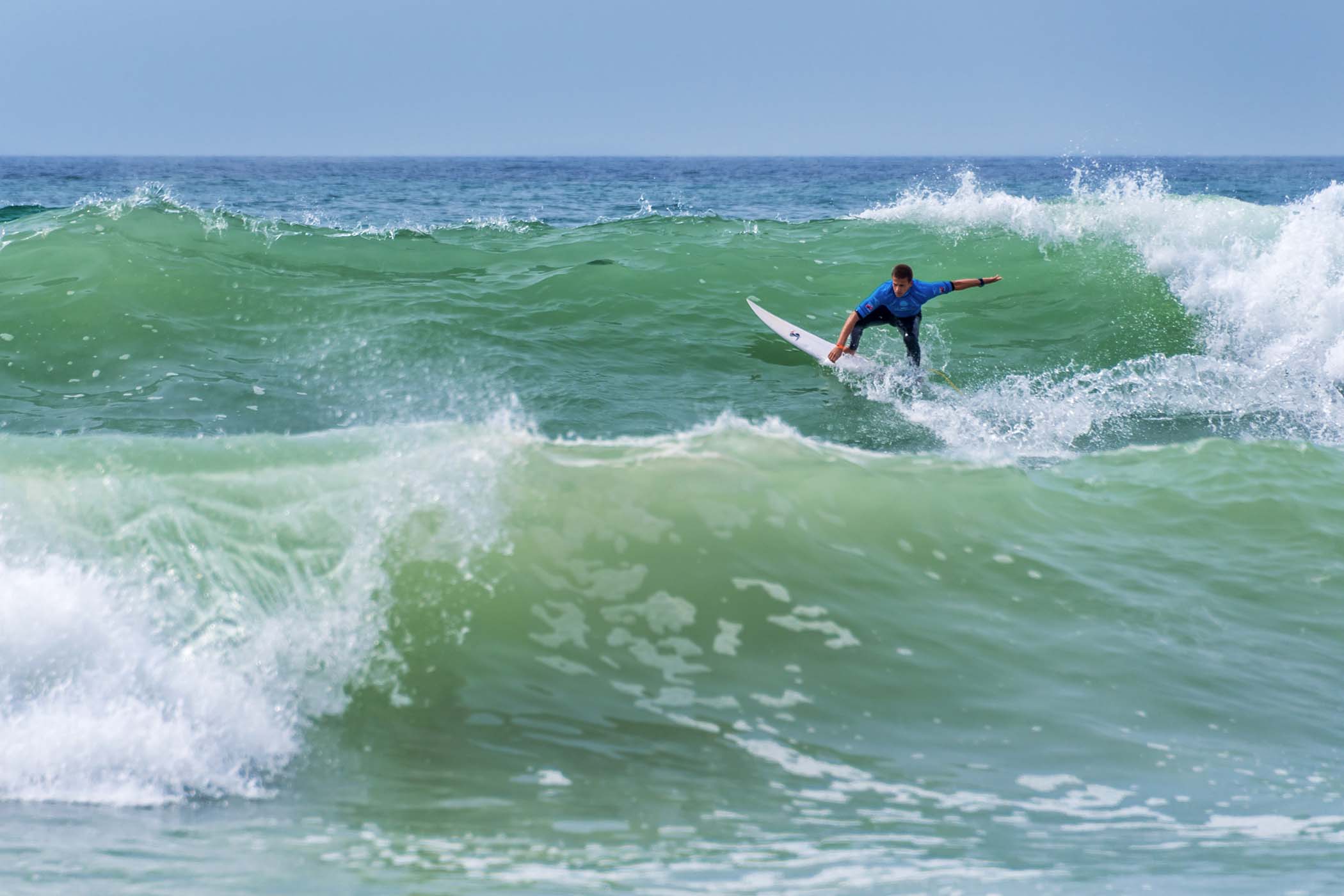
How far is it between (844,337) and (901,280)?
1043 mm

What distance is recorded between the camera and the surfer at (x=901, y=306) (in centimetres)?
1252

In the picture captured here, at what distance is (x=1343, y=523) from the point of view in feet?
25.7

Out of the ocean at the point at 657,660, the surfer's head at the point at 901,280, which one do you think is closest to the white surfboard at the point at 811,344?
the surfer's head at the point at 901,280

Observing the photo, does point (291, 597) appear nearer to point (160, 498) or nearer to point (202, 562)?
point (202, 562)

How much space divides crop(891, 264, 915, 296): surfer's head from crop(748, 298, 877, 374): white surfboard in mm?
1261

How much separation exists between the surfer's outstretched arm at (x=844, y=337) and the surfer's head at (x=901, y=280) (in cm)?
58

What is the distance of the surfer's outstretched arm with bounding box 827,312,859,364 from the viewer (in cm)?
1312

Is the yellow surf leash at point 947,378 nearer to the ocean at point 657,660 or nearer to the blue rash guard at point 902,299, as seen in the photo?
the blue rash guard at point 902,299

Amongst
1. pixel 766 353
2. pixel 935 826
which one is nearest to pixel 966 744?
pixel 935 826

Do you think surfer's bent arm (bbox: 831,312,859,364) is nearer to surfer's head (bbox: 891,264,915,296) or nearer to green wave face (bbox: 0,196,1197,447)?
green wave face (bbox: 0,196,1197,447)

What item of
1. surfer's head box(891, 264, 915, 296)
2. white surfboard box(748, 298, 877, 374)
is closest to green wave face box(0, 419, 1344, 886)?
surfer's head box(891, 264, 915, 296)

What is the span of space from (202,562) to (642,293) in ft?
38.8

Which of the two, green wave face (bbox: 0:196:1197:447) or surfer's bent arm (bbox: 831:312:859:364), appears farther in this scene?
surfer's bent arm (bbox: 831:312:859:364)

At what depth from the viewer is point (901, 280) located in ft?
41.1
